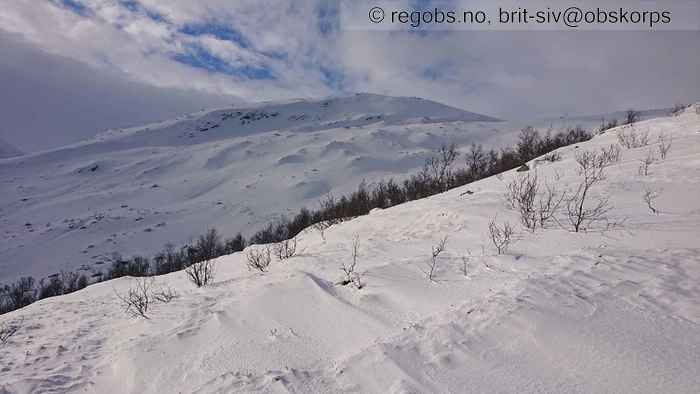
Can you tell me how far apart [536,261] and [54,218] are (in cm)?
4315

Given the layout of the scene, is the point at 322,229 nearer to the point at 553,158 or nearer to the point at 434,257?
the point at 434,257

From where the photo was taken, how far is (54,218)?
34.2m

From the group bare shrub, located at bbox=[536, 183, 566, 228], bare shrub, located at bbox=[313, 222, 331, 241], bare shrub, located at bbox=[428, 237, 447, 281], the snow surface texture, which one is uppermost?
bare shrub, located at bbox=[536, 183, 566, 228]

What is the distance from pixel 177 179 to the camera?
45.1 m

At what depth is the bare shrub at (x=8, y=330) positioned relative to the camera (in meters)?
3.54

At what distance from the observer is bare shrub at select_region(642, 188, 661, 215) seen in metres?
4.75

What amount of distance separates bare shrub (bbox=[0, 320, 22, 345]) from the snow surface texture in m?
0.09

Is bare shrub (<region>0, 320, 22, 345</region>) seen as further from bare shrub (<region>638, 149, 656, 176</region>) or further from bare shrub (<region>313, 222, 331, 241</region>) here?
bare shrub (<region>638, 149, 656, 176</region>)

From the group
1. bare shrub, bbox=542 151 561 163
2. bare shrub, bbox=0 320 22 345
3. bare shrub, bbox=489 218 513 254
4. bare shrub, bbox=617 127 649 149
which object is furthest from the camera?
bare shrub, bbox=542 151 561 163

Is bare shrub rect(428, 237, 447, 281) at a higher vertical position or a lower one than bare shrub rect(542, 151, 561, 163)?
lower

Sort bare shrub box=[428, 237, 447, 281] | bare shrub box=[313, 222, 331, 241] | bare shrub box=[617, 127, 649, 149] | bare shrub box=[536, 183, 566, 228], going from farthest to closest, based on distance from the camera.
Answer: bare shrub box=[617, 127, 649, 149], bare shrub box=[313, 222, 331, 241], bare shrub box=[536, 183, 566, 228], bare shrub box=[428, 237, 447, 281]

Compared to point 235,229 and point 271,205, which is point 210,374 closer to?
point 235,229

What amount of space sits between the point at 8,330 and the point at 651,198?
8.40 meters

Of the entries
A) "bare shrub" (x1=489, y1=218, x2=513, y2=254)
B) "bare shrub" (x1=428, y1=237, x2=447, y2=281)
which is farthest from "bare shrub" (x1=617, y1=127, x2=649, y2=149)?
"bare shrub" (x1=428, y1=237, x2=447, y2=281)
